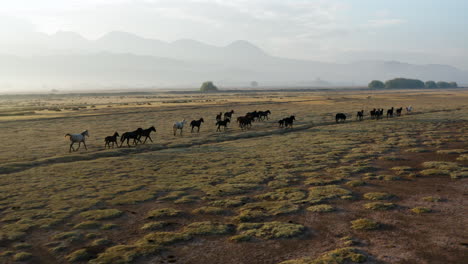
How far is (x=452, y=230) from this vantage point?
10.5m

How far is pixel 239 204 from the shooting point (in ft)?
44.1

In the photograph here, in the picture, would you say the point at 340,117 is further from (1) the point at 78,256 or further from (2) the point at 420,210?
(1) the point at 78,256

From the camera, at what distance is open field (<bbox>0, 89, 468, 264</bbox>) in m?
9.64

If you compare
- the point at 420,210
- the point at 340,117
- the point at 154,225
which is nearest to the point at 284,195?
the point at 420,210

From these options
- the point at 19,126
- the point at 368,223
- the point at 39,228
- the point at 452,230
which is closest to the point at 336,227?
the point at 368,223

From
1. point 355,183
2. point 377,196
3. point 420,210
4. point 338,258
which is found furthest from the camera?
point 355,183

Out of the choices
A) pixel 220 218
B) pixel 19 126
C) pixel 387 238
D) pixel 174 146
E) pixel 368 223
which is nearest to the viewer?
pixel 387 238

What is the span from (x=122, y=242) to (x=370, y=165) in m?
14.9

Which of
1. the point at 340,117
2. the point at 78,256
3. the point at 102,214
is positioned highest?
the point at 340,117

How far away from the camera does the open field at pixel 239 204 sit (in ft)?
31.6

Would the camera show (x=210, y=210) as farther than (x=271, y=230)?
Yes

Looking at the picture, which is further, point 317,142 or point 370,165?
point 317,142

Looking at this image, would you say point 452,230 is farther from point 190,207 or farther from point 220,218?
point 190,207

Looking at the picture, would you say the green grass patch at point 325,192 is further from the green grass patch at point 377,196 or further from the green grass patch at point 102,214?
the green grass patch at point 102,214
